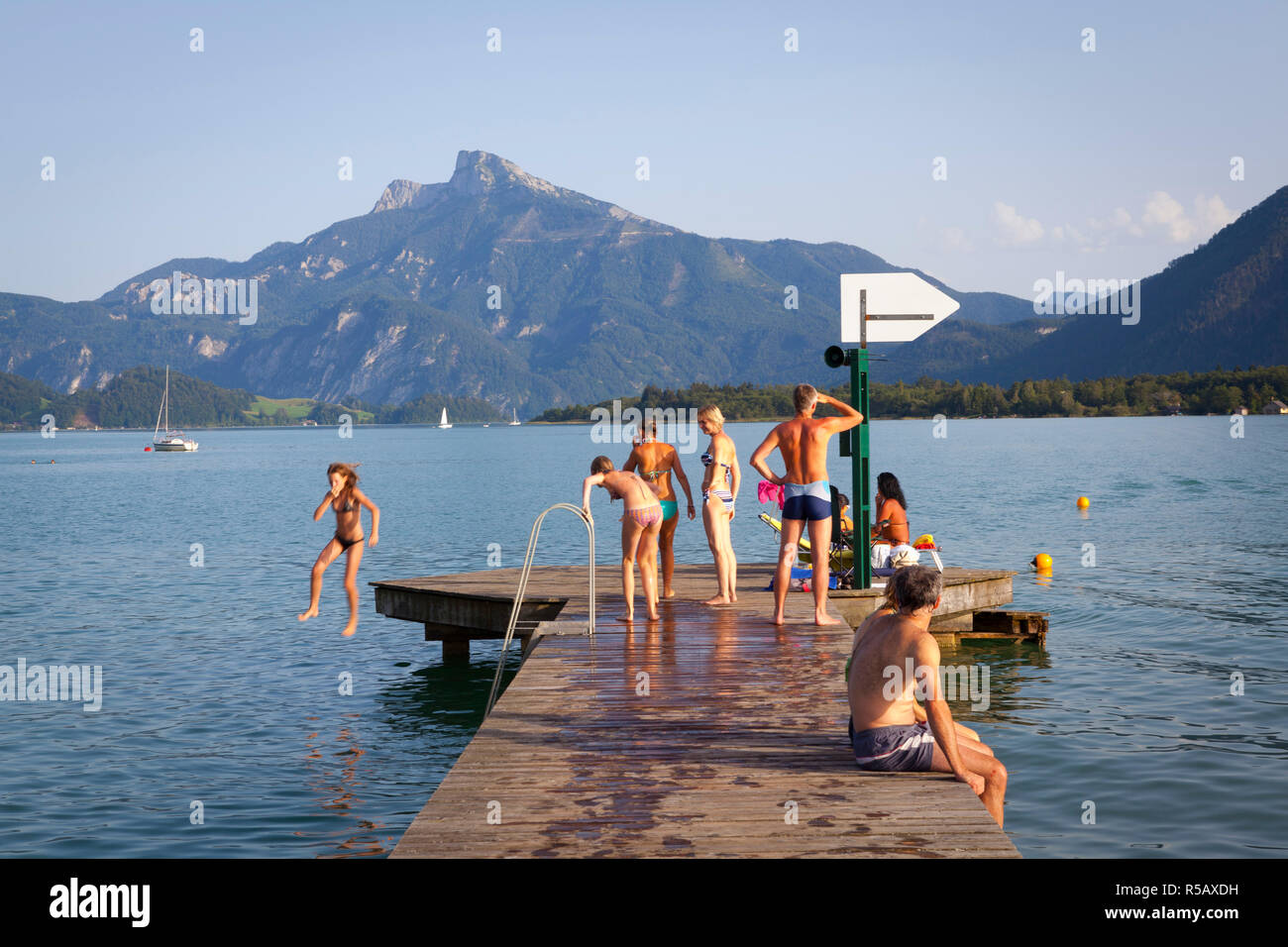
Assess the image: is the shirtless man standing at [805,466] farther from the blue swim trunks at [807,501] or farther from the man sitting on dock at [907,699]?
the man sitting on dock at [907,699]

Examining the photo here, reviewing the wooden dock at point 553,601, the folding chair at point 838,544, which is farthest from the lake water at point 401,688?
the folding chair at point 838,544

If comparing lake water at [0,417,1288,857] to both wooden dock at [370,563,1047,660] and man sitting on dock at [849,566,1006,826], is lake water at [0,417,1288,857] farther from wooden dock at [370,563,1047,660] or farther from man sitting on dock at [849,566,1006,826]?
man sitting on dock at [849,566,1006,826]

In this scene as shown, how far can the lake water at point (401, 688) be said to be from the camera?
432 inches

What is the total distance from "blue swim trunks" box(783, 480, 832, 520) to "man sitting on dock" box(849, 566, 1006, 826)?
4211 mm

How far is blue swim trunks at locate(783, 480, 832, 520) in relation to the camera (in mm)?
11570

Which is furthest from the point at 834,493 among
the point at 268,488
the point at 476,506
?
the point at 268,488

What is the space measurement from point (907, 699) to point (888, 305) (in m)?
7.59

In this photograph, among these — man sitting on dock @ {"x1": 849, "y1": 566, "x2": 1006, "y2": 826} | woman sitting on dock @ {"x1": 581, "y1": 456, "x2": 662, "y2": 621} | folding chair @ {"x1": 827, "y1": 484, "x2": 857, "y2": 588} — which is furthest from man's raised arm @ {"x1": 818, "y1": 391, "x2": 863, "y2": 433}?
man sitting on dock @ {"x1": 849, "y1": 566, "x2": 1006, "y2": 826}

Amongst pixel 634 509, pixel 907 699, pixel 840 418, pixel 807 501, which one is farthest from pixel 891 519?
pixel 907 699

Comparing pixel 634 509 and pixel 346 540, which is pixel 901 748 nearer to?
pixel 346 540

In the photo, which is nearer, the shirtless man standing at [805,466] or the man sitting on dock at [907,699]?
the man sitting on dock at [907,699]

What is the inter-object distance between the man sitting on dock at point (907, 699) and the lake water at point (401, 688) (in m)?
3.31
